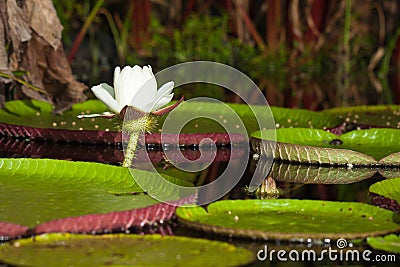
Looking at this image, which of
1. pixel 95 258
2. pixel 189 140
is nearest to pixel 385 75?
pixel 189 140

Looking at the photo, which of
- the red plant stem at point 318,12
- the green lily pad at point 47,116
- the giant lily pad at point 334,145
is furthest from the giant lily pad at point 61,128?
the red plant stem at point 318,12

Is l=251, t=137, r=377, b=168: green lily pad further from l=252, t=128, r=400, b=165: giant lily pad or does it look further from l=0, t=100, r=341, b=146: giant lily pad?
l=0, t=100, r=341, b=146: giant lily pad

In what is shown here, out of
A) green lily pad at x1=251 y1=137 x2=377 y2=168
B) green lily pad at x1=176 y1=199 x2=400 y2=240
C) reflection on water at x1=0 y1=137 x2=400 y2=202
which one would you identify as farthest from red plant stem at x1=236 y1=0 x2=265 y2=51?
green lily pad at x1=176 y1=199 x2=400 y2=240

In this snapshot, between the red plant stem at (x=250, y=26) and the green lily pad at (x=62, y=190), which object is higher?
the red plant stem at (x=250, y=26)

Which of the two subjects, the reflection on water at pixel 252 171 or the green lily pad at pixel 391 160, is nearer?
the reflection on water at pixel 252 171

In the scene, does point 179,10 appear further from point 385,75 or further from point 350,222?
point 350,222

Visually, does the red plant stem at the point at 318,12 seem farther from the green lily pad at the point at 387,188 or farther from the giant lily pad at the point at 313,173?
the green lily pad at the point at 387,188
